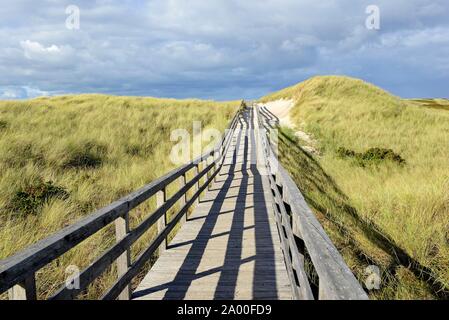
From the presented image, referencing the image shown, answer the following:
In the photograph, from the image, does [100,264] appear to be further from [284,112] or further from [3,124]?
[284,112]

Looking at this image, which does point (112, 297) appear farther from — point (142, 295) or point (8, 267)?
point (8, 267)

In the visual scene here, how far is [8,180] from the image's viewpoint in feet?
29.9

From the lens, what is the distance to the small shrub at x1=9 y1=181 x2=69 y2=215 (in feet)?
24.4

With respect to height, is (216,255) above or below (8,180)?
below

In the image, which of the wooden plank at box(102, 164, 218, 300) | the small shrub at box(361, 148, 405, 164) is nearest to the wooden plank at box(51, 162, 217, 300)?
the wooden plank at box(102, 164, 218, 300)

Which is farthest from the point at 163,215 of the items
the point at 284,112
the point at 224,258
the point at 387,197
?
the point at 284,112

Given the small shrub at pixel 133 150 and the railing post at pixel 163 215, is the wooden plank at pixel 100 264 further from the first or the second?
the small shrub at pixel 133 150

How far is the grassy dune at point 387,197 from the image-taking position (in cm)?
521

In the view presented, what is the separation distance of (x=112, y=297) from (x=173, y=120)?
898 inches

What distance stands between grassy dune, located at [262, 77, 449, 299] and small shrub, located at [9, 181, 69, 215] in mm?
5871

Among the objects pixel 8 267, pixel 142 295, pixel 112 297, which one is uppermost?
pixel 8 267

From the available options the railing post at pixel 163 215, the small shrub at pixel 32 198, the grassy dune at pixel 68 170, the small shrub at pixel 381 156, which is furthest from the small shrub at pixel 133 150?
the railing post at pixel 163 215
